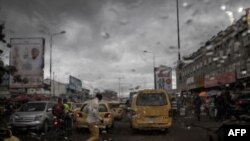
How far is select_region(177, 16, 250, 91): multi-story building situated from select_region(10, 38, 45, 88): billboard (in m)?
12.3

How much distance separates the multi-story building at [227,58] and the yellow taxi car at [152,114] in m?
15.5

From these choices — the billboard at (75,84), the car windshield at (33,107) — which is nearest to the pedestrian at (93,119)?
the car windshield at (33,107)

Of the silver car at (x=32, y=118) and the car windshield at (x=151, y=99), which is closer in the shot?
the car windshield at (x=151, y=99)

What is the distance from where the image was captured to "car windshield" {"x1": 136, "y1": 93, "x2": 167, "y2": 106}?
62.0 ft

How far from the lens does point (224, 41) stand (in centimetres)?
3928

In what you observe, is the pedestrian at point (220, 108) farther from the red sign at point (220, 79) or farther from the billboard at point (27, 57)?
the billboard at point (27, 57)

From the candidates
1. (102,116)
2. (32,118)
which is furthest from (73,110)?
(102,116)

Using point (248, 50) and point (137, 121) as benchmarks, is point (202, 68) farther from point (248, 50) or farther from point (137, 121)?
point (137, 121)

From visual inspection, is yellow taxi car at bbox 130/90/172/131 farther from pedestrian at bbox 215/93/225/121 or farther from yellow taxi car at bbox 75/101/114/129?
pedestrian at bbox 215/93/225/121

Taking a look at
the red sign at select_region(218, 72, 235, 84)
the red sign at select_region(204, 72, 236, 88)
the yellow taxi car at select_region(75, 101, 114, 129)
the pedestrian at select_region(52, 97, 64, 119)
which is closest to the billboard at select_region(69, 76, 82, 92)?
the red sign at select_region(204, 72, 236, 88)

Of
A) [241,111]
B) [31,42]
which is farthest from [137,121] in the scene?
[31,42]

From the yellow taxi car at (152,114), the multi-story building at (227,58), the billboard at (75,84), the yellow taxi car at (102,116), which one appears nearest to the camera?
the yellow taxi car at (152,114)

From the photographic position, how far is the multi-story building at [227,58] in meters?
35.3

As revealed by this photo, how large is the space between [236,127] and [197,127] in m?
13.2
